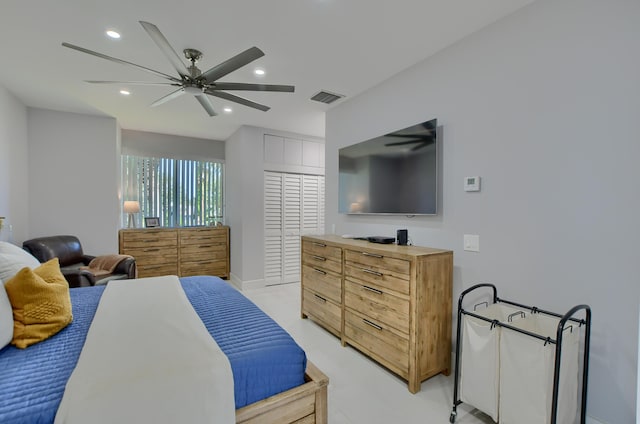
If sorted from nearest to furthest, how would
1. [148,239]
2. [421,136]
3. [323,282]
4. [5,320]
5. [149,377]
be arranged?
[149,377] → [5,320] → [421,136] → [323,282] → [148,239]

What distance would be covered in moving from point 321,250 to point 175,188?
367cm

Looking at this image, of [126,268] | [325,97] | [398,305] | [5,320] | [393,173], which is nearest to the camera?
[5,320]

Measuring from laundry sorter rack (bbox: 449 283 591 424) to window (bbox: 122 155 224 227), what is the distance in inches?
195

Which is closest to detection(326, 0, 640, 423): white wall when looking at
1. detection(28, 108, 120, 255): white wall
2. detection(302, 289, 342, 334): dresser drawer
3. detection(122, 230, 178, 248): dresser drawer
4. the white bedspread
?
detection(302, 289, 342, 334): dresser drawer

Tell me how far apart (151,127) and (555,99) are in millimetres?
5311

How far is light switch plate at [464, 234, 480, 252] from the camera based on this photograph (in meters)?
2.21

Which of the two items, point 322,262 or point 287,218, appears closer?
point 322,262

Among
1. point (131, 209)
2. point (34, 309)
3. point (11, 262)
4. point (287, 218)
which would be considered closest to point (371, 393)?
point (34, 309)

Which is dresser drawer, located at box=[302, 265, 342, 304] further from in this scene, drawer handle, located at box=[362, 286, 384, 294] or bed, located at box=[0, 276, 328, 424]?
bed, located at box=[0, 276, 328, 424]

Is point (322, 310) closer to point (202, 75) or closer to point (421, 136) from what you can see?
point (421, 136)

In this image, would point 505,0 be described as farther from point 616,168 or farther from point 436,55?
point 616,168

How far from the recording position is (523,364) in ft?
5.07

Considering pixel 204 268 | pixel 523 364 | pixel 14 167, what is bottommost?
pixel 204 268

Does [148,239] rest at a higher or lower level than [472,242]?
lower
